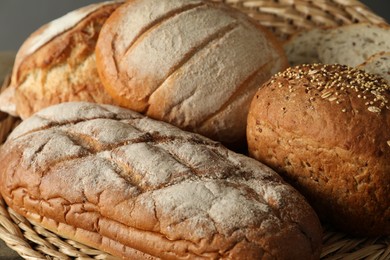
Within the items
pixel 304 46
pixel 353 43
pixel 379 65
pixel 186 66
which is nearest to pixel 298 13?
pixel 304 46

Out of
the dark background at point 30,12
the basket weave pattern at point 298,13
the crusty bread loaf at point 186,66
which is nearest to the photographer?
the crusty bread loaf at point 186,66

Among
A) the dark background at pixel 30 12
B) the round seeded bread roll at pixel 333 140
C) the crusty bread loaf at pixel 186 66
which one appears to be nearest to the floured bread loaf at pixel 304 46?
the crusty bread loaf at pixel 186 66

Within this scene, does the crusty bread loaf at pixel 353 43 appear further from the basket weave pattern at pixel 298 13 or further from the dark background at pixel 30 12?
the dark background at pixel 30 12

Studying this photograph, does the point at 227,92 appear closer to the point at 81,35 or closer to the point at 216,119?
the point at 216,119

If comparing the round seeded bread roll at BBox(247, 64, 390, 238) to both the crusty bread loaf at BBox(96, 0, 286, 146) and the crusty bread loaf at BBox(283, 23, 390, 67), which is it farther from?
the crusty bread loaf at BBox(283, 23, 390, 67)

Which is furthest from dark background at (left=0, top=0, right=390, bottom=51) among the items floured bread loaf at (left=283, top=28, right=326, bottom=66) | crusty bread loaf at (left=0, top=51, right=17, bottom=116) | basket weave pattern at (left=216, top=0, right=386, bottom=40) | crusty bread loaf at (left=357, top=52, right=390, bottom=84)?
crusty bread loaf at (left=357, top=52, right=390, bottom=84)

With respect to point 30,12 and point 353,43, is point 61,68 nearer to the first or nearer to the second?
point 353,43
